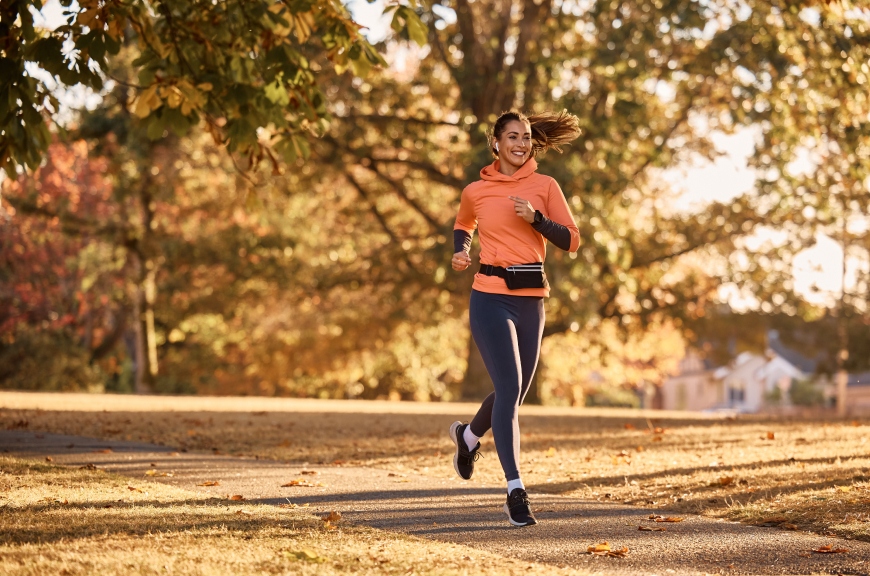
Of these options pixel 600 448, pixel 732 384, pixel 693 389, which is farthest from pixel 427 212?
pixel 693 389

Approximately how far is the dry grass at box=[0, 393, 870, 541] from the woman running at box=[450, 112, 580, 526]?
1.43m

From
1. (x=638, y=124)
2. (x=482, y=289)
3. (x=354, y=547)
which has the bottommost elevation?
(x=354, y=547)

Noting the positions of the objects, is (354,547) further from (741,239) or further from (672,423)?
(741,239)

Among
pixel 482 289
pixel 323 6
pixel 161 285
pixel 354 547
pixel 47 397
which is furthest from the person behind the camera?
pixel 161 285

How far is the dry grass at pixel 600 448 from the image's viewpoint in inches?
262

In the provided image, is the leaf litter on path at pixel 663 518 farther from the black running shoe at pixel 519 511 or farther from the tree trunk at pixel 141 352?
the tree trunk at pixel 141 352

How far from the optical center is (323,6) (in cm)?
792

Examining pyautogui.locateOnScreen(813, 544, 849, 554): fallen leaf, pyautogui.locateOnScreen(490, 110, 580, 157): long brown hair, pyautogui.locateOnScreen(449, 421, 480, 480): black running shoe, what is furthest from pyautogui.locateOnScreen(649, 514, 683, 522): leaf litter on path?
pyautogui.locateOnScreen(490, 110, 580, 157): long brown hair

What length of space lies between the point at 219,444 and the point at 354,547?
19.2 feet

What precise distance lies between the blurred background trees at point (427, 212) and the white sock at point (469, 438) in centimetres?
297

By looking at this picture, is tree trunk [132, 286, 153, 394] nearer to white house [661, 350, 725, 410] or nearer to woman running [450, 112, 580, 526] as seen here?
woman running [450, 112, 580, 526]

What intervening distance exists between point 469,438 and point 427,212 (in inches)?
700

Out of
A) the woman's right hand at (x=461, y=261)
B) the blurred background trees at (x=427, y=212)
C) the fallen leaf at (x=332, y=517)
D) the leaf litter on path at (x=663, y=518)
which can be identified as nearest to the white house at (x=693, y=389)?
the blurred background trees at (x=427, y=212)

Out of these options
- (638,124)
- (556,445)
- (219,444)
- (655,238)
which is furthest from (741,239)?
(219,444)
